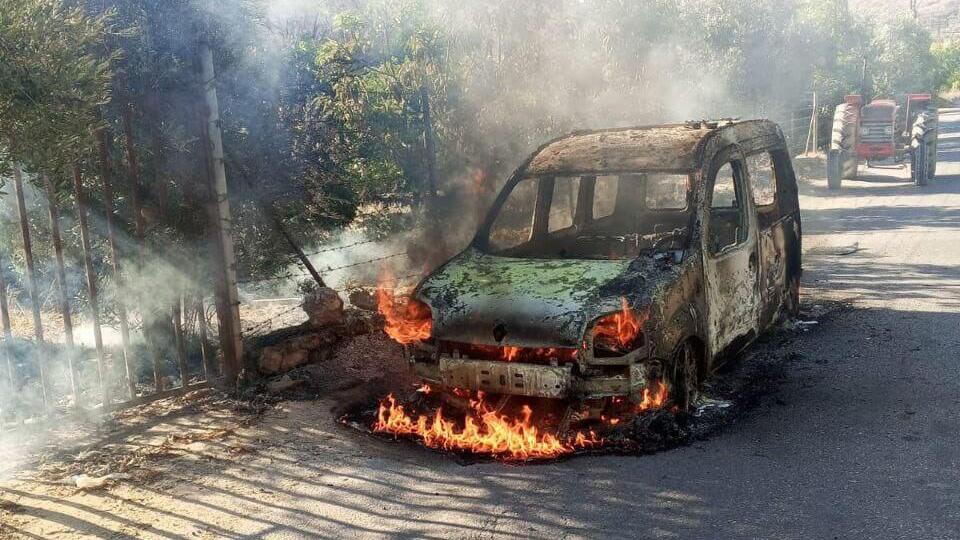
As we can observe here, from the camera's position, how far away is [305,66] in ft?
27.0

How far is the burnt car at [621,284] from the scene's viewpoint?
5020mm

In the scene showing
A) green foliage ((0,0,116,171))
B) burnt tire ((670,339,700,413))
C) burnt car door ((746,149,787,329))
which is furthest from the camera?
burnt car door ((746,149,787,329))

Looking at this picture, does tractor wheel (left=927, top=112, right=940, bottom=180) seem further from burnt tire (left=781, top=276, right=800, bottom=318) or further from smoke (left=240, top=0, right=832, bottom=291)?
burnt tire (left=781, top=276, right=800, bottom=318)

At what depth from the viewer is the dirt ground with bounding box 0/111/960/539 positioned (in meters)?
4.22

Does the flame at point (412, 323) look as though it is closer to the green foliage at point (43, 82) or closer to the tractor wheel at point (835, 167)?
the green foliage at point (43, 82)

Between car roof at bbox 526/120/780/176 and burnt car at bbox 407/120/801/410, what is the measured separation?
1cm

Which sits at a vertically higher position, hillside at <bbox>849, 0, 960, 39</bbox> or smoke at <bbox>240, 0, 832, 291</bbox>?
hillside at <bbox>849, 0, 960, 39</bbox>

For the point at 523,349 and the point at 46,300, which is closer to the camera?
the point at 523,349

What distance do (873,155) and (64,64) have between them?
19.3 metres

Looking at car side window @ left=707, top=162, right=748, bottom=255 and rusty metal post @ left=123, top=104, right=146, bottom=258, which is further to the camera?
car side window @ left=707, top=162, right=748, bottom=255

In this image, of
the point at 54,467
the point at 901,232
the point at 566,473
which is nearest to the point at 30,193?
the point at 54,467

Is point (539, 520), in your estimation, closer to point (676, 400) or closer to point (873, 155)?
point (676, 400)

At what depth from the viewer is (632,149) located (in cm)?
628

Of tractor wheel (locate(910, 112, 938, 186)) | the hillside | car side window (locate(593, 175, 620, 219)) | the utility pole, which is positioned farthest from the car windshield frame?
the hillside
